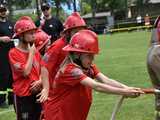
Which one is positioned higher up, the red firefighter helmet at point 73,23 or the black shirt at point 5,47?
the red firefighter helmet at point 73,23

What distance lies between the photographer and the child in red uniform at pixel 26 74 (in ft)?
23.7

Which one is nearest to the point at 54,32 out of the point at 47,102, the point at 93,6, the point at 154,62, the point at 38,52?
the point at 38,52

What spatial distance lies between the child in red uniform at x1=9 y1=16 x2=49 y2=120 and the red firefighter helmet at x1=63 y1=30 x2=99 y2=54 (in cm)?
218

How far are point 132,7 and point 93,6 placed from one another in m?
6.38

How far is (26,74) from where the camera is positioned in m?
7.25

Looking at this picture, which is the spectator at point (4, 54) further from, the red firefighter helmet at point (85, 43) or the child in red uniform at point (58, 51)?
the red firefighter helmet at point (85, 43)

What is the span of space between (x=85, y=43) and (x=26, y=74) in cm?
244

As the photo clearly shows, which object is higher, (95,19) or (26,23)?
(26,23)

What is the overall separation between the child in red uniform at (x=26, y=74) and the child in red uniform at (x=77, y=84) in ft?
5.81

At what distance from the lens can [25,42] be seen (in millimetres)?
7410

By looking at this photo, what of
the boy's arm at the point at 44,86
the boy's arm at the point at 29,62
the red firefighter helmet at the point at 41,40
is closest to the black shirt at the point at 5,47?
the red firefighter helmet at the point at 41,40

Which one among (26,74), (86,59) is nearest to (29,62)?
(26,74)

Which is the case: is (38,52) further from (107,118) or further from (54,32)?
(54,32)

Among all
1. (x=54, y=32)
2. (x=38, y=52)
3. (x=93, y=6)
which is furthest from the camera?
(x=93, y=6)
